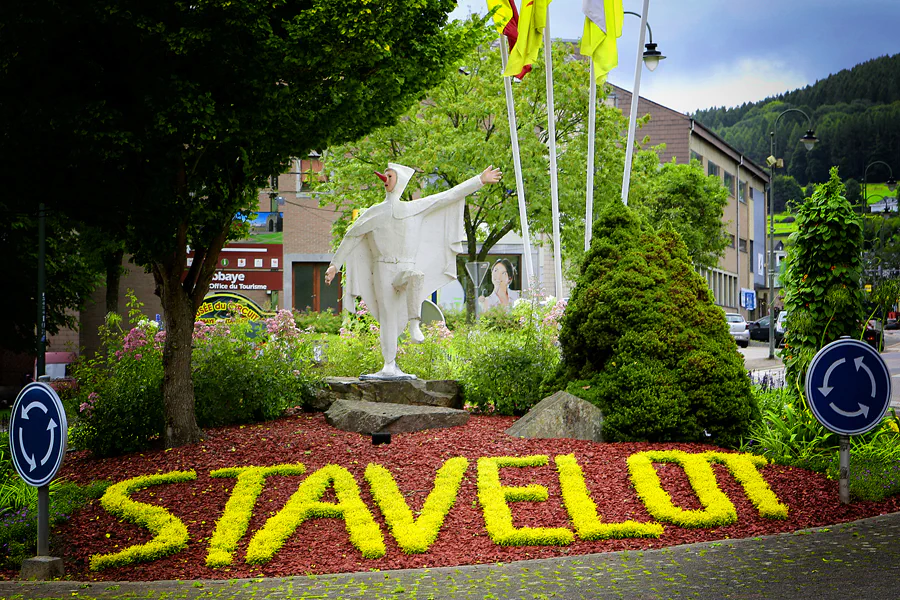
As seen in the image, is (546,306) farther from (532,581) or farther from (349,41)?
(532,581)

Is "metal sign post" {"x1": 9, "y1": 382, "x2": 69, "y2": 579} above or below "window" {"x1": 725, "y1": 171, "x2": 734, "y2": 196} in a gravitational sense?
below

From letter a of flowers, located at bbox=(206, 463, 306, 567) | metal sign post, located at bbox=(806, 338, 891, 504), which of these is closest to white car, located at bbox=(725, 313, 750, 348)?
metal sign post, located at bbox=(806, 338, 891, 504)

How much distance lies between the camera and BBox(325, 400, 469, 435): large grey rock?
1080cm

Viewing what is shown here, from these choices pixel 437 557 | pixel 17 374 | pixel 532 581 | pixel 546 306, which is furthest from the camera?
pixel 17 374

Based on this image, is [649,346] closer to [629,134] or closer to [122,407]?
[122,407]

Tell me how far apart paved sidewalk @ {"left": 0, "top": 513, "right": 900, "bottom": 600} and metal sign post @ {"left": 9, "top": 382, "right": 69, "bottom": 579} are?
0.97 ft

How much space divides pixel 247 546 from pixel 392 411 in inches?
145

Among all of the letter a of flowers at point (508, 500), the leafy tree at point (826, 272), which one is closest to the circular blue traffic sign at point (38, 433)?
the letter a of flowers at point (508, 500)

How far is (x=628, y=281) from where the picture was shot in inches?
433

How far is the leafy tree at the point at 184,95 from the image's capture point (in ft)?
29.9

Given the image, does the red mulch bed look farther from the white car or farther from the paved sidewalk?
the white car

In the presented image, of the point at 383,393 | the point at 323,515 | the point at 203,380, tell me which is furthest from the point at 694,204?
the point at 323,515

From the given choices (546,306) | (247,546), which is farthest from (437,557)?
(546,306)

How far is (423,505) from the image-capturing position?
8.20m
